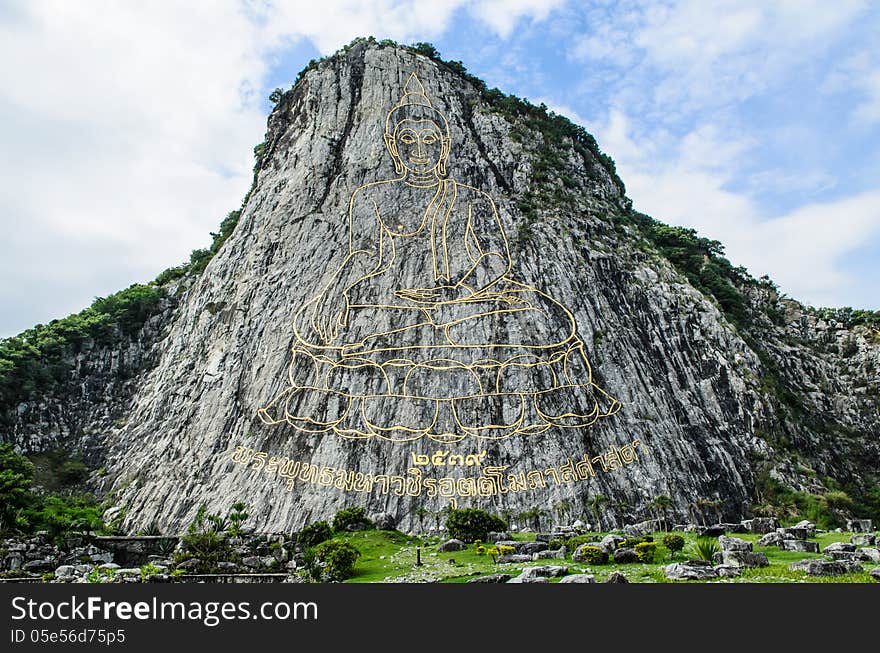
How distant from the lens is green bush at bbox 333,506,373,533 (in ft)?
73.2

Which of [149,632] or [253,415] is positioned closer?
[149,632]

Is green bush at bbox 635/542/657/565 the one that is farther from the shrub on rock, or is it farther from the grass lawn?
the shrub on rock

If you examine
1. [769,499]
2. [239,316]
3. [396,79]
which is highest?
[396,79]

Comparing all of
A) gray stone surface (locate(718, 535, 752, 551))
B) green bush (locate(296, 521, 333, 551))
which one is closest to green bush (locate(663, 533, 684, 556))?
gray stone surface (locate(718, 535, 752, 551))

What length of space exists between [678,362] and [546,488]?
12315 mm

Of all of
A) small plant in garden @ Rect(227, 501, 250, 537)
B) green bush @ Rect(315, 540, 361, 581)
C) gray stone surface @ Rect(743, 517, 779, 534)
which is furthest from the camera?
small plant in garden @ Rect(227, 501, 250, 537)

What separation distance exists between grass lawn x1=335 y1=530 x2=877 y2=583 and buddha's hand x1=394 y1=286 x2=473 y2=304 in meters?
11.9

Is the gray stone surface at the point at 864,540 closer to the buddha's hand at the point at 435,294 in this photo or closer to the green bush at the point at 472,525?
the green bush at the point at 472,525

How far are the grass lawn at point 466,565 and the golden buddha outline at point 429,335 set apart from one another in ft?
18.7

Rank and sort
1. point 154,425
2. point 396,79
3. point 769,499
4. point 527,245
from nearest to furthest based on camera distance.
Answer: point 769,499
point 154,425
point 527,245
point 396,79

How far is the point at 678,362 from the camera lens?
108ft

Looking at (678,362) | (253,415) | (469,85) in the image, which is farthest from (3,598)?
(469,85)

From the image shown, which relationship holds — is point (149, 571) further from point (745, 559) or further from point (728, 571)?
point (745, 559)

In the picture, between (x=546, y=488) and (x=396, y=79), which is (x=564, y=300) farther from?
(x=396, y=79)
